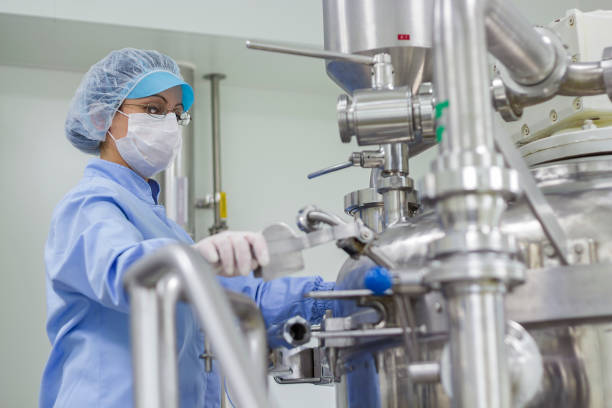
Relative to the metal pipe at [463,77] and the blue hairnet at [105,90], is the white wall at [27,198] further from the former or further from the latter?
the metal pipe at [463,77]

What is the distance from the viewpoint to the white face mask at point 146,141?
1.34 metres

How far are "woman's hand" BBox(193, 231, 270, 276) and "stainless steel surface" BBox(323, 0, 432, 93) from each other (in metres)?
0.45

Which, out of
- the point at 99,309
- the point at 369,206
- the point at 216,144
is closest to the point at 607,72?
the point at 369,206

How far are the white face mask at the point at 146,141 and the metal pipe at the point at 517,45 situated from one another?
744 mm

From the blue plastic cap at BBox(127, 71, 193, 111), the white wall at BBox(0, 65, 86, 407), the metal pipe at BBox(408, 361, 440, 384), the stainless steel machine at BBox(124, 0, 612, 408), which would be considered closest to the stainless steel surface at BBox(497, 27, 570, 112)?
the stainless steel machine at BBox(124, 0, 612, 408)

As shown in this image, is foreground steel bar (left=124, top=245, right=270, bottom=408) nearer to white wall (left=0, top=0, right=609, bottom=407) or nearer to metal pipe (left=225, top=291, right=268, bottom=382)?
metal pipe (left=225, top=291, right=268, bottom=382)

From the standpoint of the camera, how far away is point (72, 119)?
1.39m

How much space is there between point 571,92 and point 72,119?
925mm

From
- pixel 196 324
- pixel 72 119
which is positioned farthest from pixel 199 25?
pixel 196 324

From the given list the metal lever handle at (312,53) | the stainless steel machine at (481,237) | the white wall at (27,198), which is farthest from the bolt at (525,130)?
the white wall at (27,198)

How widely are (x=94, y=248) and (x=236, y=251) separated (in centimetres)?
28

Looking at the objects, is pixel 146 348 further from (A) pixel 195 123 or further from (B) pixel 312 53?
(A) pixel 195 123

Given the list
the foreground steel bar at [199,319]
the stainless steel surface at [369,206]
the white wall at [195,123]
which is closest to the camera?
the foreground steel bar at [199,319]

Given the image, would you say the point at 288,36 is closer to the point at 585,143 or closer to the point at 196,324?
the point at 196,324
